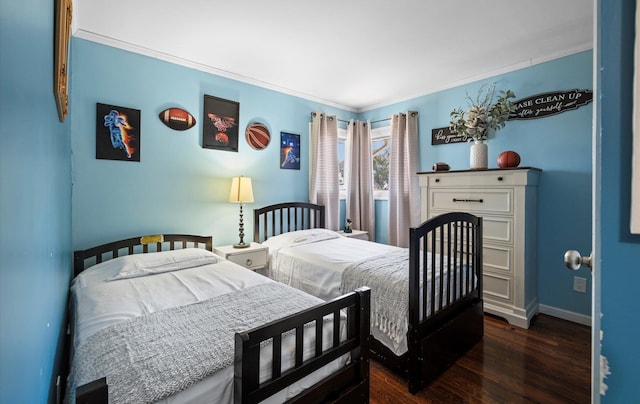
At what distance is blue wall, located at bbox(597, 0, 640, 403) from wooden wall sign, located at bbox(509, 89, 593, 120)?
2.70 meters

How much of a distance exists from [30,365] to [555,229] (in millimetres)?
3643

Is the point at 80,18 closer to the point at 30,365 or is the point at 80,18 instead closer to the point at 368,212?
the point at 30,365

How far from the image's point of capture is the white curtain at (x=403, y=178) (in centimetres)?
372

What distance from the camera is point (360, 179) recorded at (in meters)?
4.24

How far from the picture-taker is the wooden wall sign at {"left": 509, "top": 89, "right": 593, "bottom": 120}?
2586mm

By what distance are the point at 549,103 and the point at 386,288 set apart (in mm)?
2498

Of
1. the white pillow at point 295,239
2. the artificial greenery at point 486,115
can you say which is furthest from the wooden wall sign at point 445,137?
the white pillow at point 295,239

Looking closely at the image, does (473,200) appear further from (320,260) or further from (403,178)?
(320,260)

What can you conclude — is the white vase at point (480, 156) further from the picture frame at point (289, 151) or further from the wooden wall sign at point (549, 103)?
the picture frame at point (289, 151)

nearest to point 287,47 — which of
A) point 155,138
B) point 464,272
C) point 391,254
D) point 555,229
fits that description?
point 155,138

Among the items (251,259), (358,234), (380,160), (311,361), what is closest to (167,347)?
(311,361)

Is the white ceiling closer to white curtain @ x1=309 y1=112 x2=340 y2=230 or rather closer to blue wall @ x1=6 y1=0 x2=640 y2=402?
blue wall @ x1=6 y1=0 x2=640 y2=402

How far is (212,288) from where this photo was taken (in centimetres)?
175

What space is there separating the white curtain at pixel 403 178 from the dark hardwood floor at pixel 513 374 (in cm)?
161
